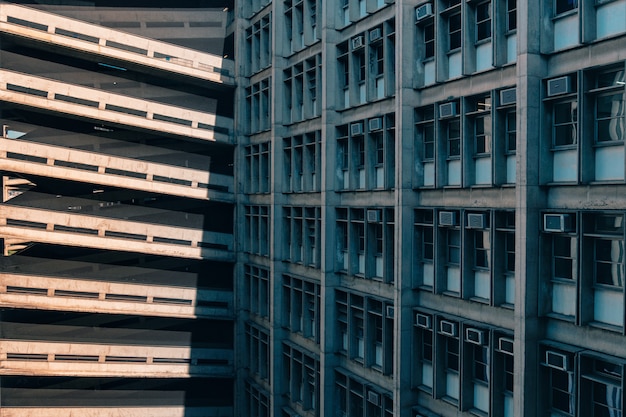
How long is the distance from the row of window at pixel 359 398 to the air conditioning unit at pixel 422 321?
322 centimetres

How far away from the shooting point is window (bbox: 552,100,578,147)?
1530cm

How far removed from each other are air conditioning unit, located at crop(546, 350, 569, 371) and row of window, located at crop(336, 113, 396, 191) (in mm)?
8183

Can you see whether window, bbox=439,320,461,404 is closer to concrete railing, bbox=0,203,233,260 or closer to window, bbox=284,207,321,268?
window, bbox=284,207,321,268

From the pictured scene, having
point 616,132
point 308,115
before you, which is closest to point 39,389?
point 308,115

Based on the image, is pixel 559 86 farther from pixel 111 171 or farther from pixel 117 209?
pixel 117 209

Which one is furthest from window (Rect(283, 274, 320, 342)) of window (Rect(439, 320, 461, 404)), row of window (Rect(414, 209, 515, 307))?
window (Rect(439, 320, 461, 404))

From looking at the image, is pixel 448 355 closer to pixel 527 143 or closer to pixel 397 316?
pixel 397 316

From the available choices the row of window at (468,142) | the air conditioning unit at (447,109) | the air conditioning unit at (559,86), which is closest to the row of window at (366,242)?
the row of window at (468,142)

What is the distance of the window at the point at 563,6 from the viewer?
15363 mm

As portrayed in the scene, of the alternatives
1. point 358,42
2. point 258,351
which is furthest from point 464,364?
point 258,351

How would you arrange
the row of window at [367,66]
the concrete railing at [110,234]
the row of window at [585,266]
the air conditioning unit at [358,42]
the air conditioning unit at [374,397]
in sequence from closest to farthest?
1. the row of window at [585,266]
2. the row of window at [367,66]
3. the air conditioning unit at [374,397]
4. the air conditioning unit at [358,42]
5. the concrete railing at [110,234]

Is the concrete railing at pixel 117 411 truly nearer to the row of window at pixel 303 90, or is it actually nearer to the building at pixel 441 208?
the building at pixel 441 208

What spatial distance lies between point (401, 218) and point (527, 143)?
581 centimetres

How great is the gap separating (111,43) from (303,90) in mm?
11075
